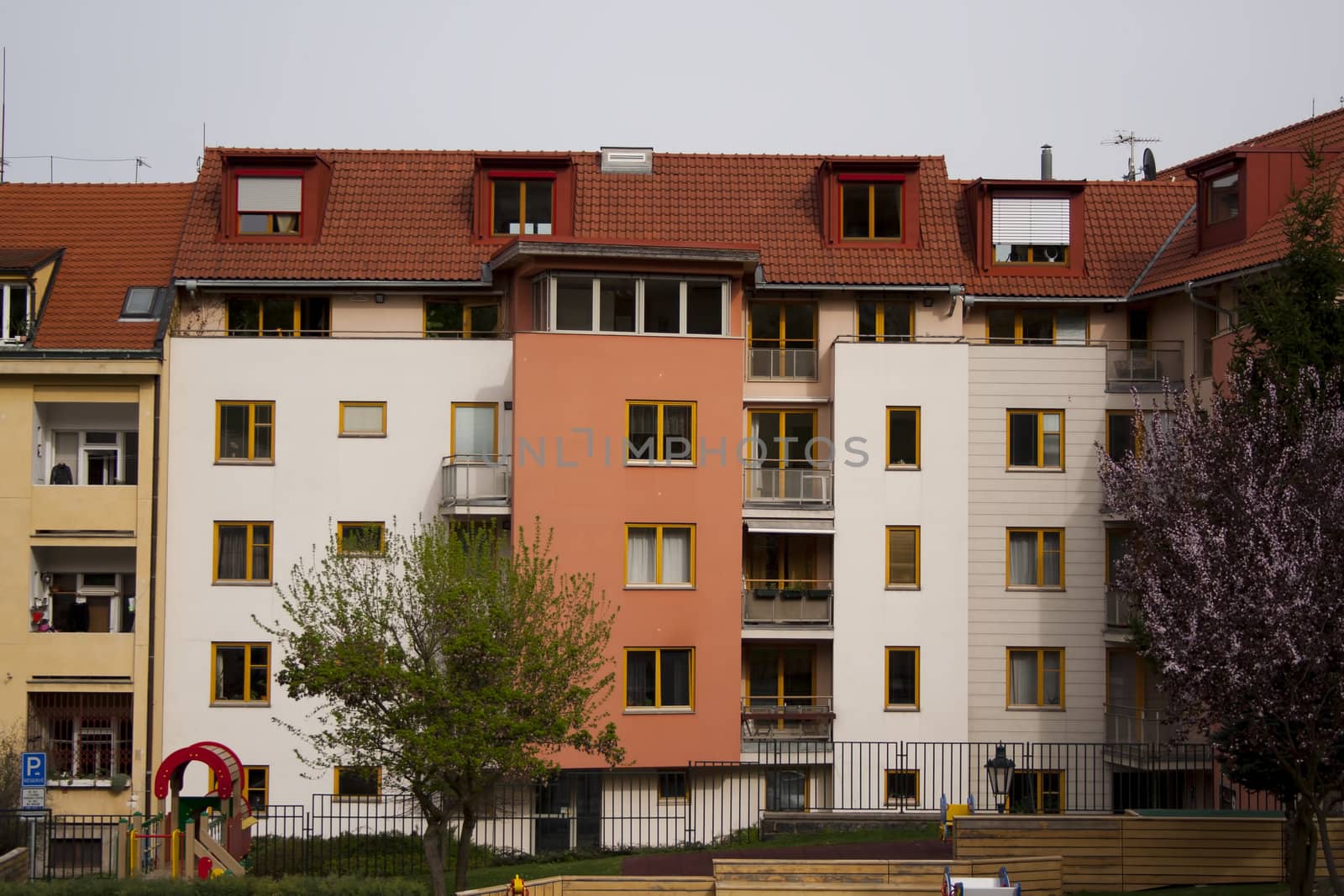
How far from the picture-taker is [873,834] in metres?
34.4

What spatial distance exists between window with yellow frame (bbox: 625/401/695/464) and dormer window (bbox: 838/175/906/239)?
21.9 ft

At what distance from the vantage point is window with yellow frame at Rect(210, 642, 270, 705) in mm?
36594

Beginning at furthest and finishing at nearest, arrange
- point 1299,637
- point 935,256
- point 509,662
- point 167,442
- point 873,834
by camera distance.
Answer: point 935,256
point 167,442
point 873,834
point 509,662
point 1299,637

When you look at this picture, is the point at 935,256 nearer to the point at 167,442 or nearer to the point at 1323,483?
the point at 1323,483

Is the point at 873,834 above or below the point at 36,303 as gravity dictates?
below

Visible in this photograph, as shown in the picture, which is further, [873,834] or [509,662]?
[873,834]

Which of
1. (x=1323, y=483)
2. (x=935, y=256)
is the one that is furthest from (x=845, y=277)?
(x=1323, y=483)

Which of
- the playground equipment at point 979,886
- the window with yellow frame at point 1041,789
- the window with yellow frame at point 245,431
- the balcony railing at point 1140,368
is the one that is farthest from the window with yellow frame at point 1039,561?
the window with yellow frame at point 245,431

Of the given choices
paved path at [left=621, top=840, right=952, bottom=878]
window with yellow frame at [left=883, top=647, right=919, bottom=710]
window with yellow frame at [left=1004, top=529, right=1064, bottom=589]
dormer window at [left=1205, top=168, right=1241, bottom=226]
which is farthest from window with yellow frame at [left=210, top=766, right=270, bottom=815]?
dormer window at [left=1205, top=168, right=1241, bottom=226]

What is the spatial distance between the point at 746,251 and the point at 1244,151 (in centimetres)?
1128

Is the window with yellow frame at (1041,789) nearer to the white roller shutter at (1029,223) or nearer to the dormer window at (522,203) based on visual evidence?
the white roller shutter at (1029,223)

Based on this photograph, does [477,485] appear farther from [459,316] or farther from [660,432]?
[459,316]

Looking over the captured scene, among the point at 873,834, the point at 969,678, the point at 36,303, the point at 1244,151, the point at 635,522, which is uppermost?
the point at 1244,151

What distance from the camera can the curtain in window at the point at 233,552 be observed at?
3688cm
